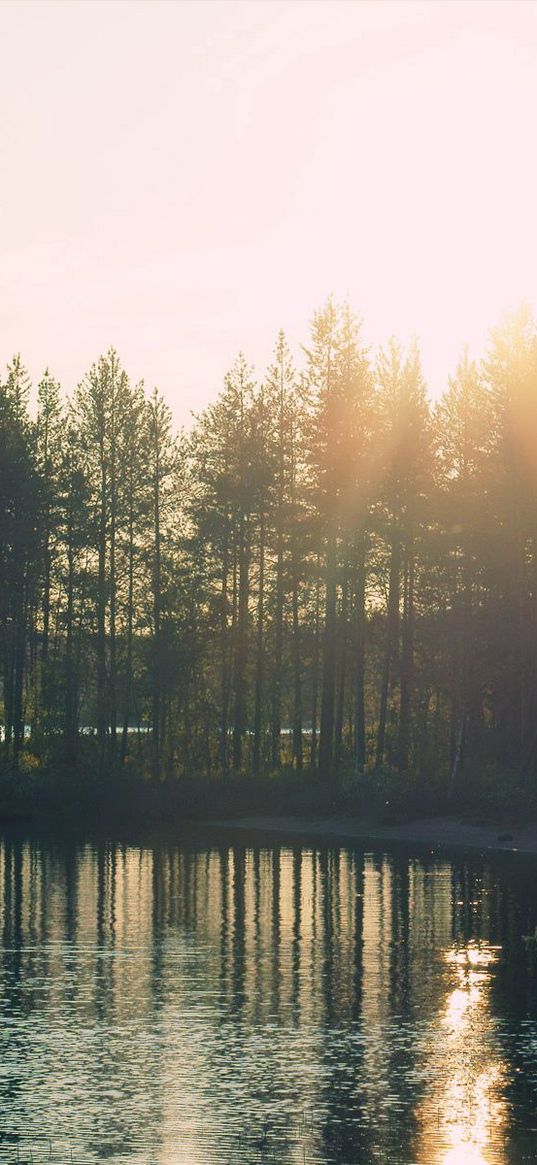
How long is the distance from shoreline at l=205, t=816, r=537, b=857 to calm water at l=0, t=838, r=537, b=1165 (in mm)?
8446

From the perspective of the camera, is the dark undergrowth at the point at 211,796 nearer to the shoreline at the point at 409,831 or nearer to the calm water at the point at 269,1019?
the shoreline at the point at 409,831

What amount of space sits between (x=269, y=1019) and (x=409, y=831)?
1265 inches

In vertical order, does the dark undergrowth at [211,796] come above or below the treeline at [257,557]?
below

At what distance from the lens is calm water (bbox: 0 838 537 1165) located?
16766 mm

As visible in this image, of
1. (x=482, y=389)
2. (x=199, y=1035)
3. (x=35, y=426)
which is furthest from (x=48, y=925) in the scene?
(x=35, y=426)

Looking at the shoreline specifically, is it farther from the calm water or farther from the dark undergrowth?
the calm water


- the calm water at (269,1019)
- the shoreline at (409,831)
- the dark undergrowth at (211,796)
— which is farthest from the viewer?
the dark undergrowth at (211,796)

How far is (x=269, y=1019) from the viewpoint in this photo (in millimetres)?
23516

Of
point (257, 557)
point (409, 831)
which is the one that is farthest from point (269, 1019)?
point (257, 557)

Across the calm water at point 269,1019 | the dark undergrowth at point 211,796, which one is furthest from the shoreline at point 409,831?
the calm water at point 269,1019

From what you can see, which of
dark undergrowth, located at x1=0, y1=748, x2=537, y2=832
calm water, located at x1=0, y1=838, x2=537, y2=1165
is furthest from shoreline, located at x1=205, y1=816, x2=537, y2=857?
calm water, located at x1=0, y1=838, x2=537, y2=1165

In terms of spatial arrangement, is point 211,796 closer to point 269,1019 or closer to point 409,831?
point 409,831

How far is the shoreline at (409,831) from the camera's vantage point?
51.0m

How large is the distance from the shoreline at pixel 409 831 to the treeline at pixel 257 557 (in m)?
3.37
